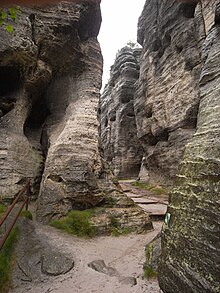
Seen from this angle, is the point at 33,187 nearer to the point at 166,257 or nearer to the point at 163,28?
the point at 166,257

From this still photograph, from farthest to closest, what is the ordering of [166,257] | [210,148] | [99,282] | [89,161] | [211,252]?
[89,161], [99,282], [210,148], [166,257], [211,252]

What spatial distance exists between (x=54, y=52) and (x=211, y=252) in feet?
32.1

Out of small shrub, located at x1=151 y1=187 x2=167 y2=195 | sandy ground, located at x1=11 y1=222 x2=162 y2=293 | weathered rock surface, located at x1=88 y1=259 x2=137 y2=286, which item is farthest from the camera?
small shrub, located at x1=151 y1=187 x2=167 y2=195

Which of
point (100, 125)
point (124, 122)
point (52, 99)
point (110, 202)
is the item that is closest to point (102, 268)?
point (110, 202)

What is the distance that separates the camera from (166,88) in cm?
1644

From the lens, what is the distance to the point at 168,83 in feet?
53.2

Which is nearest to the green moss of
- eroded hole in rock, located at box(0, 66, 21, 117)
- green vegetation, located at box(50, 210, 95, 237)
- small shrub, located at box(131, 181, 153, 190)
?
green vegetation, located at box(50, 210, 95, 237)

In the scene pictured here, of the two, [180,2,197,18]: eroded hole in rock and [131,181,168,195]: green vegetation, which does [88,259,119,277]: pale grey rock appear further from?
[180,2,197,18]: eroded hole in rock

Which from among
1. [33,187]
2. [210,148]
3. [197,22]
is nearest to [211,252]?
[210,148]

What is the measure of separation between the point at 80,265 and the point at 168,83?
1388 centimetres

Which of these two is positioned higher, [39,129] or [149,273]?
[39,129]

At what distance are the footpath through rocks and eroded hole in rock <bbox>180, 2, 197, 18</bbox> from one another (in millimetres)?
14399

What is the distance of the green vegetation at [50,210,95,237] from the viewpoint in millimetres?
6930

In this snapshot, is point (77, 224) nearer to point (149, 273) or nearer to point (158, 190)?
point (149, 273)
